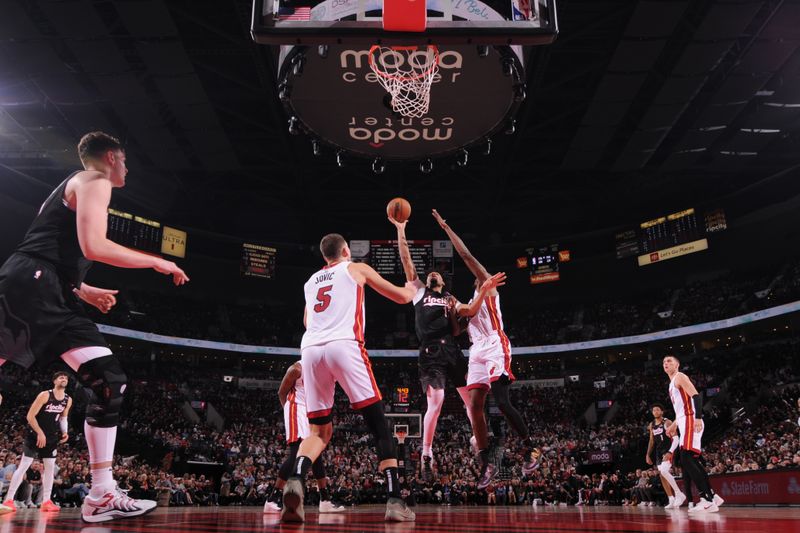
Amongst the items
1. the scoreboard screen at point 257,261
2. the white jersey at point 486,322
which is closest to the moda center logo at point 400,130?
the white jersey at point 486,322

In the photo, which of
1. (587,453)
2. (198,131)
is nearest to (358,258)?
(198,131)

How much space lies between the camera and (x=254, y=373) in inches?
1308

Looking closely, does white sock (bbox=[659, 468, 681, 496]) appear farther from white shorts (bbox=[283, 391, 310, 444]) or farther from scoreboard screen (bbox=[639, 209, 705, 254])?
scoreboard screen (bbox=[639, 209, 705, 254])

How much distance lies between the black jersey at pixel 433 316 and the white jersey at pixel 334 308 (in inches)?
106

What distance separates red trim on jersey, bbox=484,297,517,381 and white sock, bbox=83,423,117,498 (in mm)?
4359

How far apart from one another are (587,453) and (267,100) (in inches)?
704

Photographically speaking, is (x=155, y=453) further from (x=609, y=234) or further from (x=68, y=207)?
(x=609, y=234)

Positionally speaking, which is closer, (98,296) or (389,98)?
(98,296)

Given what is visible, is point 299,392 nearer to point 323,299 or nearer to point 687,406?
point 323,299

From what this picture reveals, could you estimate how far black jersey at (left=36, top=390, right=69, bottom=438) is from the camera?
877 cm

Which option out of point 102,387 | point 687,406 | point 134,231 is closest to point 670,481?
point 687,406

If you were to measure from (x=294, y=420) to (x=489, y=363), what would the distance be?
235 centimetres

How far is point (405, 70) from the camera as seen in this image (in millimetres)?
9117

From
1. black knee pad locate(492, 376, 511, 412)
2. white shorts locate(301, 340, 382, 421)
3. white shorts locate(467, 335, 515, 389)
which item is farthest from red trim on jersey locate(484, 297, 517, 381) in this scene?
white shorts locate(301, 340, 382, 421)
